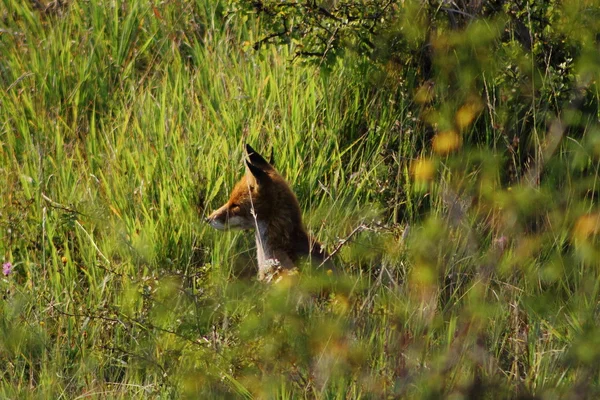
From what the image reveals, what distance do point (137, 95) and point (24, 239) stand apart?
1.77 metres

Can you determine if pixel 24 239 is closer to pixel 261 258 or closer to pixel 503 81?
pixel 261 258

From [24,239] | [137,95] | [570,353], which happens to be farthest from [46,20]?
[570,353]

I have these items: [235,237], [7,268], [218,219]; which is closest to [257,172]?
[218,219]

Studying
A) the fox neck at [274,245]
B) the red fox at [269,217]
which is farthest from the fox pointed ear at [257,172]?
the fox neck at [274,245]

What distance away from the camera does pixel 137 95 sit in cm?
711

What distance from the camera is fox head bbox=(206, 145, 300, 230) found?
5.53 metres

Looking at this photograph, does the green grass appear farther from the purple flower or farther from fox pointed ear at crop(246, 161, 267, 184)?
fox pointed ear at crop(246, 161, 267, 184)

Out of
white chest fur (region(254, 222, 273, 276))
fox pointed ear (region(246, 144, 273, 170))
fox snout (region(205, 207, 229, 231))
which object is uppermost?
fox pointed ear (region(246, 144, 273, 170))

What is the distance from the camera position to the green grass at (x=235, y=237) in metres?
3.92

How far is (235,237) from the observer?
5746mm

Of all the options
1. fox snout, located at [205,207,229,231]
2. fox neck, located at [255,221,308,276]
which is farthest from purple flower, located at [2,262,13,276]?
fox neck, located at [255,221,308,276]

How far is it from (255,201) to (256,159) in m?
0.25

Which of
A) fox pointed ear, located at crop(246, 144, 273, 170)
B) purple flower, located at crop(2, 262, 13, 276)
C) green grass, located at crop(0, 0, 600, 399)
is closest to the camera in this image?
green grass, located at crop(0, 0, 600, 399)

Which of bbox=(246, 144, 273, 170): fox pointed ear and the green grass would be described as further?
bbox=(246, 144, 273, 170): fox pointed ear
